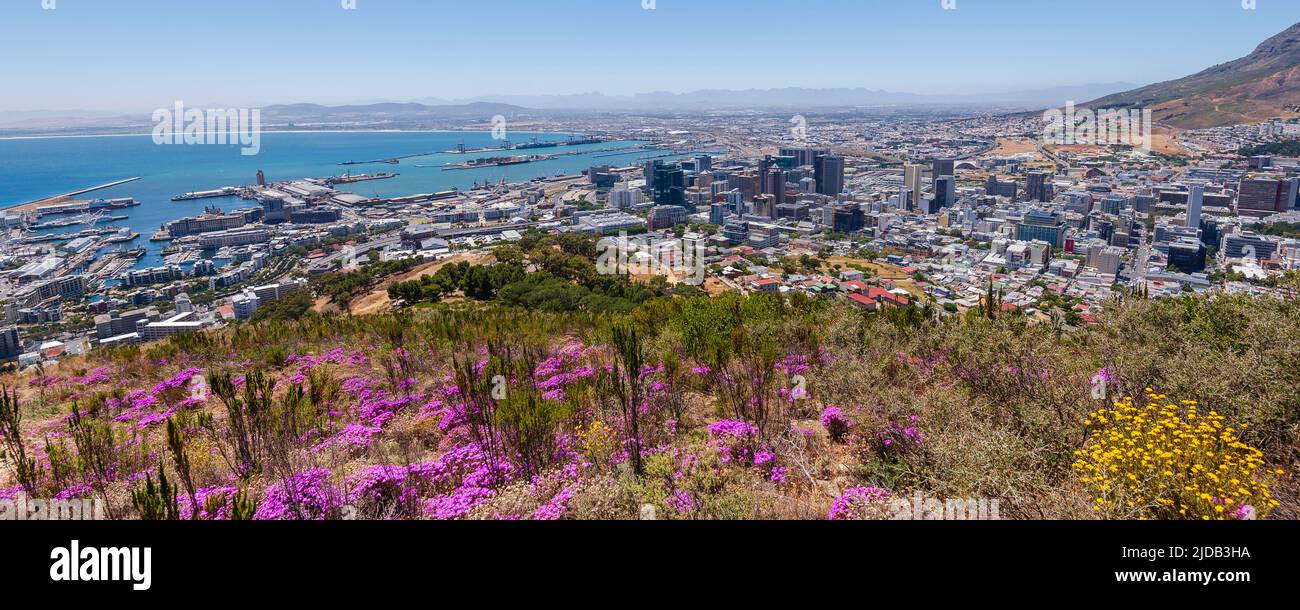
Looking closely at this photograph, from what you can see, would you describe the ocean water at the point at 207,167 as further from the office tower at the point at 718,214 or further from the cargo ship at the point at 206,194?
the office tower at the point at 718,214

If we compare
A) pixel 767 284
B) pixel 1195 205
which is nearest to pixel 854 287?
pixel 767 284

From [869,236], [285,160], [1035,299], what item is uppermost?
[285,160]

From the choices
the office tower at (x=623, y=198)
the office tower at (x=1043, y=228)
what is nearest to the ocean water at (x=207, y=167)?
the office tower at (x=623, y=198)

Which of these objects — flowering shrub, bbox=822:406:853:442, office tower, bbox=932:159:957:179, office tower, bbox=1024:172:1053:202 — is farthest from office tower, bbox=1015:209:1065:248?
flowering shrub, bbox=822:406:853:442

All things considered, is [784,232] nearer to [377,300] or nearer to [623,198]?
[623,198]

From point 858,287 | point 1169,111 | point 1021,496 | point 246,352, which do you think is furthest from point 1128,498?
point 1169,111

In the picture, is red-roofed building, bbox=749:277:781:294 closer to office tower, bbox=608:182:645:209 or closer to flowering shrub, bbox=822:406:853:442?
flowering shrub, bbox=822:406:853:442
